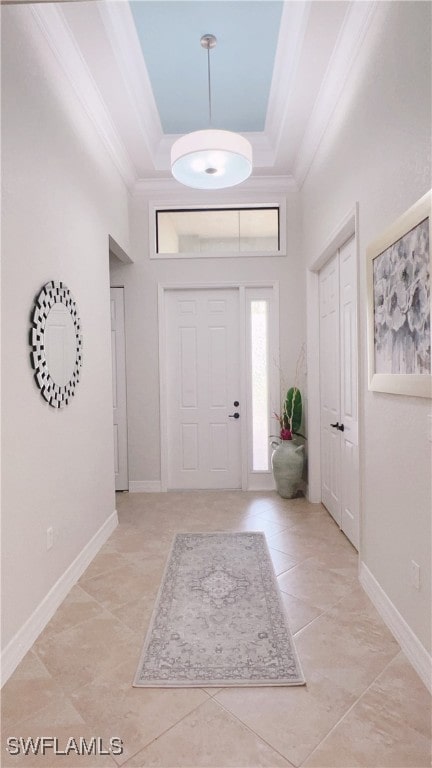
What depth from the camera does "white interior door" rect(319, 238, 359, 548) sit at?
9.75ft

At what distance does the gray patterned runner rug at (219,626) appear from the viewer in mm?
1803

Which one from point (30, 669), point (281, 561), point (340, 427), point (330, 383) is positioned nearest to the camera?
point (30, 669)

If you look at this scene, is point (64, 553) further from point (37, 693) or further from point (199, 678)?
point (199, 678)

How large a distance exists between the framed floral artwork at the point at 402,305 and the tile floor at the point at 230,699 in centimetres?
121

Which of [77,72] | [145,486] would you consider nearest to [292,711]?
[145,486]

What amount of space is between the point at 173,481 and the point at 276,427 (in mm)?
1281

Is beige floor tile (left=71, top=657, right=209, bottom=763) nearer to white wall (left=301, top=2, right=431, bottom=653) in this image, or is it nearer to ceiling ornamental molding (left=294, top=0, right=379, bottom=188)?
white wall (left=301, top=2, right=431, bottom=653)

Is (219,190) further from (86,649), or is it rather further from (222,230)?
(86,649)

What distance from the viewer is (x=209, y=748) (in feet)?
4.79

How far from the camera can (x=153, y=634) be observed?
2084mm

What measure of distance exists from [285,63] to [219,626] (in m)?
3.58

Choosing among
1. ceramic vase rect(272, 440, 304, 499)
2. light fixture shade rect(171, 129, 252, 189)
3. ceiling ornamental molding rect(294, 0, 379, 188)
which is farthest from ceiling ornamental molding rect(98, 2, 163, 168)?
ceramic vase rect(272, 440, 304, 499)

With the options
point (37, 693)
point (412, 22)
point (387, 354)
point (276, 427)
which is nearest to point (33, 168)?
point (412, 22)

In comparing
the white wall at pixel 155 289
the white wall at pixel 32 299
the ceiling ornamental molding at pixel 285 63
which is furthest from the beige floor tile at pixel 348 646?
the ceiling ornamental molding at pixel 285 63
